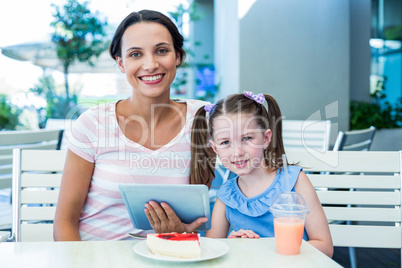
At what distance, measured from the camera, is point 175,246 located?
0.97 m

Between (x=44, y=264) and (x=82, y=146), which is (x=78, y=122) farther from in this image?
(x=44, y=264)

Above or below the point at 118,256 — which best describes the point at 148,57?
above

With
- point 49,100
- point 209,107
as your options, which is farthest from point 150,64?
point 49,100

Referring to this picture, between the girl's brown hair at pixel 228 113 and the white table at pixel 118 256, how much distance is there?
0.56 m

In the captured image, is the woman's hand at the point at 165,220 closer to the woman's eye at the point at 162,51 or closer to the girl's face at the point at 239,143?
the girl's face at the point at 239,143

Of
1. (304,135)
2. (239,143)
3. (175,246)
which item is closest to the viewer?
(175,246)

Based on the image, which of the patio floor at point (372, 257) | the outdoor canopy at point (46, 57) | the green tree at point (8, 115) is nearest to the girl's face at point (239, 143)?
the patio floor at point (372, 257)

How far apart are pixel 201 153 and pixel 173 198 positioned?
48 cm

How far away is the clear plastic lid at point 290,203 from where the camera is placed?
3.49 feet

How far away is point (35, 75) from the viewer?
20.6 ft

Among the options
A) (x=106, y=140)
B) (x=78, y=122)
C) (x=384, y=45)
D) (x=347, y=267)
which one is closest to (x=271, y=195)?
(x=106, y=140)

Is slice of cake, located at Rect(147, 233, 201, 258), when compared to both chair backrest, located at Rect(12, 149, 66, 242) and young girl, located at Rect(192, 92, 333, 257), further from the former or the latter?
chair backrest, located at Rect(12, 149, 66, 242)

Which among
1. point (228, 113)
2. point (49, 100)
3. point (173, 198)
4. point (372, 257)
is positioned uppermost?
point (49, 100)

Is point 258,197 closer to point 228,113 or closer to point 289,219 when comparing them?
point 228,113
